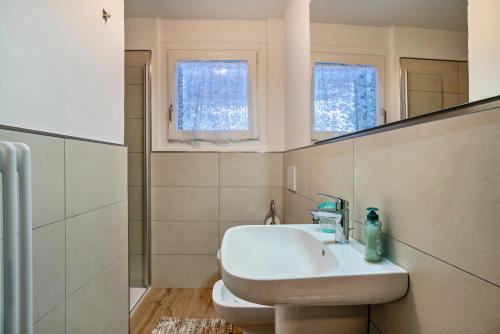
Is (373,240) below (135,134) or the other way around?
below

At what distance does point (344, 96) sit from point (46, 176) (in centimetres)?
114

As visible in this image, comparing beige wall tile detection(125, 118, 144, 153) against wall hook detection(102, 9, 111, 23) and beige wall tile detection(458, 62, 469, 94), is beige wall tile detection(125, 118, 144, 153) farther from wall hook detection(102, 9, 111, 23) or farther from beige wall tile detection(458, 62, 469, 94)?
beige wall tile detection(458, 62, 469, 94)

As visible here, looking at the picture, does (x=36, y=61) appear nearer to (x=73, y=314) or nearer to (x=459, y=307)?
(x=73, y=314)

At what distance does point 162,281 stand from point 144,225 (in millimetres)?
497

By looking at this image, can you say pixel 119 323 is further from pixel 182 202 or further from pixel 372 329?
pixel 372 329

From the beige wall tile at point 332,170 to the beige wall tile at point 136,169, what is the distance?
1438mm

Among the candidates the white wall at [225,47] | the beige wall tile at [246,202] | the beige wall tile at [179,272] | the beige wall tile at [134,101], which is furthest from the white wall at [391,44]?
the beige wall tile at [179,272]

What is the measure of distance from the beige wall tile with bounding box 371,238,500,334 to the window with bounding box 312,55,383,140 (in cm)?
42

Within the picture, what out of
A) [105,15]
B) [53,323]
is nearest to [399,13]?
[105,15]

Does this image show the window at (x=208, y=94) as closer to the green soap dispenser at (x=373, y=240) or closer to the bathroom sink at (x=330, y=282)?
the bathroom sink at (x=330, y=282)

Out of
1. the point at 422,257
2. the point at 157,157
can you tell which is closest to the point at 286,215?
the point at 157,157

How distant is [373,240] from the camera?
0.62 metres

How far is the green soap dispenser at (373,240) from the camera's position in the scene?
2.02ft

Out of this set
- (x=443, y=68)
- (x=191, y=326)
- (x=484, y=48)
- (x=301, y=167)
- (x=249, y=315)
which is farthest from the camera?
(x=191, y=326)
